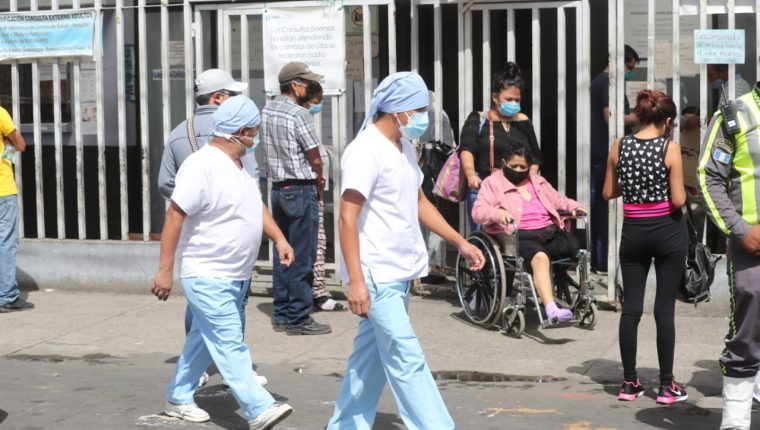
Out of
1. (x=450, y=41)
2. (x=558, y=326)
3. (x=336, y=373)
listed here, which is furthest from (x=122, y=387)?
(x=450, y=41)

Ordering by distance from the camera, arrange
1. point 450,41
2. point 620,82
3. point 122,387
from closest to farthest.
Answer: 1. point 122,387
2. point 620,82
3. point 450,41

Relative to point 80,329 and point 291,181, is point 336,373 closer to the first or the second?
point 291,181

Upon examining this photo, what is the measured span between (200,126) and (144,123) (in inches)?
126

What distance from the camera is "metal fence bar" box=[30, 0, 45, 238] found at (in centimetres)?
1096

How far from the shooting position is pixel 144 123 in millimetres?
10734

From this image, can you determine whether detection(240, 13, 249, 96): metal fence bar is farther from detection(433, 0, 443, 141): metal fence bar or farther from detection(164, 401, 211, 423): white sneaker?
detection(164, 401, 211, 423): white sneaker

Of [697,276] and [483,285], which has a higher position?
[697,276]

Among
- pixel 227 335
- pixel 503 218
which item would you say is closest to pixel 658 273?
pixel 503 218

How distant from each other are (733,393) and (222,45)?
5735mm

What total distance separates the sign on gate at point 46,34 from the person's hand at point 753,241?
256 inches

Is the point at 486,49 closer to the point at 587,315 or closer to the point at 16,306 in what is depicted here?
the point at 587,315

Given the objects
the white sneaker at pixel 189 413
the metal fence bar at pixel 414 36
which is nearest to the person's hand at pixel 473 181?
the metal fence bar at pixel 414 36

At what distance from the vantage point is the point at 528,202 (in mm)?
9117

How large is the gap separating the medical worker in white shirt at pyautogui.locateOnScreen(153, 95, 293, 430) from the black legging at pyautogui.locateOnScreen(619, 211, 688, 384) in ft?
6.80
